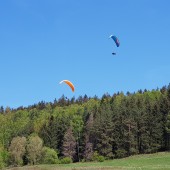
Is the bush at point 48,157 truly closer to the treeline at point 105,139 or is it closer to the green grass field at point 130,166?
the treeline at point 105,139

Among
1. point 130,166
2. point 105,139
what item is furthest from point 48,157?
point 130,166

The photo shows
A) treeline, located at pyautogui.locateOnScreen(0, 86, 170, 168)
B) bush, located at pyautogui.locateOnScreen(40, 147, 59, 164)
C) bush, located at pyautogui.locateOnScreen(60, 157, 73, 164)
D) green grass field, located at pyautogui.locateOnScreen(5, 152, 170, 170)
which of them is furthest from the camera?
bush, located at pyautogui.locateOnScreen(60, 157, 73, 164)

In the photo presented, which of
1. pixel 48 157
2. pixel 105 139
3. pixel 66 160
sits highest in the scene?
pixel 105 139

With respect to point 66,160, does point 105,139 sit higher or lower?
higher

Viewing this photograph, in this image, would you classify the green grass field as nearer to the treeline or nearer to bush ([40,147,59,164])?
the treeline

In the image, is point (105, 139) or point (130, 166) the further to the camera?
point (105, 139)

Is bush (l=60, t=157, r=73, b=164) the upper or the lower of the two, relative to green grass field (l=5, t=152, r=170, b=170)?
upper

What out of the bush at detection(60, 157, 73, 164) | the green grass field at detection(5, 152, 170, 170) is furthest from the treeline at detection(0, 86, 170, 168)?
the green grass field at detection(5, 152, 170, 170)

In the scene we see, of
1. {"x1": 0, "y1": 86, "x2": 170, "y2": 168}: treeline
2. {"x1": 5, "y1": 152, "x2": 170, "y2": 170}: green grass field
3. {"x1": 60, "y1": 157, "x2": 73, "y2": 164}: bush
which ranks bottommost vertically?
{"x1": 5, "y1": 152, "x2": 170, "y2": 170}: green grass field

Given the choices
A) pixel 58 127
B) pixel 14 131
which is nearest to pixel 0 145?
pixel 14 131

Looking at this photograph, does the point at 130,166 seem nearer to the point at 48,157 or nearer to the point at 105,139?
the point at 105,139

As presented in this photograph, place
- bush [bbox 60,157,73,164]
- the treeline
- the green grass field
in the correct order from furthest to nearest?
1. bush [bbox 60,157,73,164]
2. the treeline
3. the green grass field

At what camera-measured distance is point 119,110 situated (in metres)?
107

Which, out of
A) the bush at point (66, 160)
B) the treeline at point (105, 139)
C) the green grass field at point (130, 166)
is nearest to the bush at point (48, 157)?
the treeline at point (105, 139)
